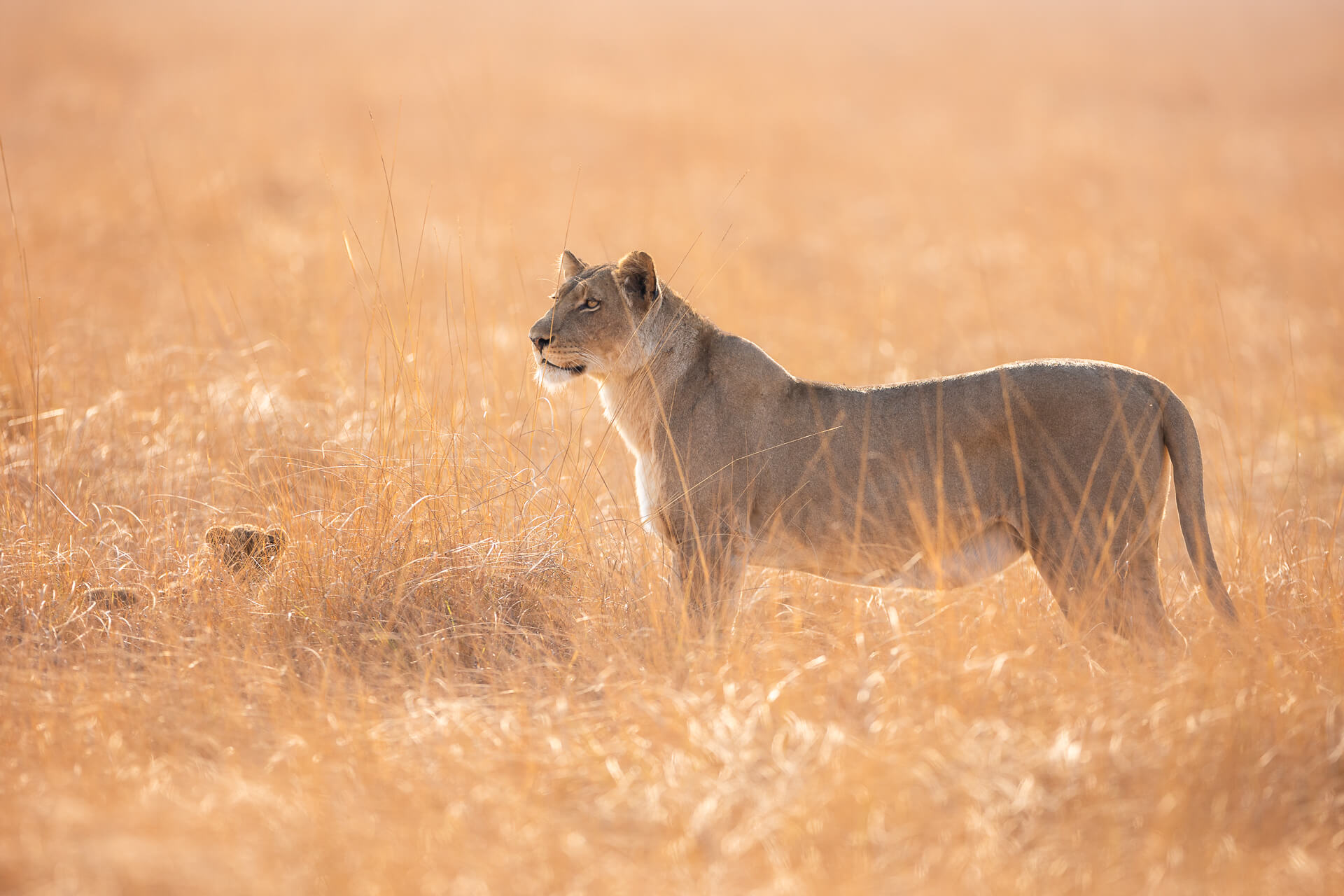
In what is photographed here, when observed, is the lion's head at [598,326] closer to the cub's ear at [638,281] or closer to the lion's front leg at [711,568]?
the cub's ear at [638,281]

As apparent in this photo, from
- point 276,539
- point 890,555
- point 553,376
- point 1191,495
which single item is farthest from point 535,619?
point 1191,495

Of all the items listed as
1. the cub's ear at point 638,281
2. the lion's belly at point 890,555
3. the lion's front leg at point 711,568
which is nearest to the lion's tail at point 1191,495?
the lion's belly at point 890,555

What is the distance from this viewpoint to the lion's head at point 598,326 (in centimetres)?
510

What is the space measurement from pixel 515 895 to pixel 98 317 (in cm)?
870

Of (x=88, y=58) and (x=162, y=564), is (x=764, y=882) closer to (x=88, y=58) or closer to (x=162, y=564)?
(x=162, y=564)

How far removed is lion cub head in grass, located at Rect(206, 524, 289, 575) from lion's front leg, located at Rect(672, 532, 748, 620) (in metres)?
1.73

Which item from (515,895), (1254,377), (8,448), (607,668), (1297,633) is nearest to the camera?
(515,895)

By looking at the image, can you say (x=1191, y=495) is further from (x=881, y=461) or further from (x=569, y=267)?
(x=569, y=267)

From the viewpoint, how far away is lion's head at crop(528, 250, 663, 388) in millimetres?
5098

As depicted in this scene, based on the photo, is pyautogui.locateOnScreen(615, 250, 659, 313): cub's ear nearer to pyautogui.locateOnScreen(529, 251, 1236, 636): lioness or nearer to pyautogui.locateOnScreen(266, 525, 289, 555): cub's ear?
pyautogui.locateOnScreen(529, 251, 1236, 636): lioness

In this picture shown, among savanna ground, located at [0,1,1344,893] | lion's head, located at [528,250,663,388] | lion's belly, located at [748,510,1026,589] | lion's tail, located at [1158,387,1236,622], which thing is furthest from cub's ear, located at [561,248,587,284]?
lion's tail, located at [1158,387,1236,622]

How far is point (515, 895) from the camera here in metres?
2.84

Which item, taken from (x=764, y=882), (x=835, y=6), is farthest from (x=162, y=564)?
(x=835, y=6)

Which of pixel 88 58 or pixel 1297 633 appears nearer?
pixel 1297 633
